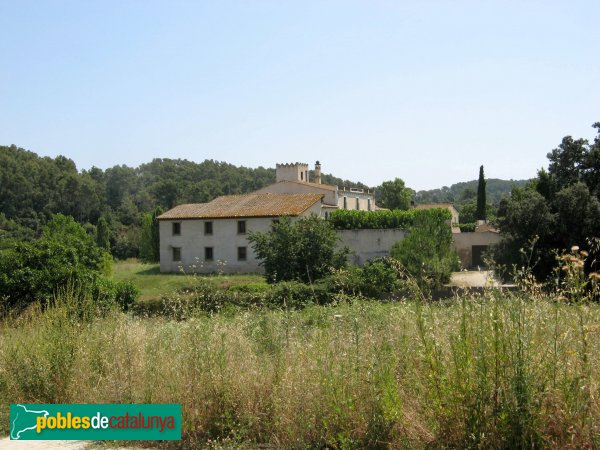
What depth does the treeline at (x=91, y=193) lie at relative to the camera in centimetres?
7081

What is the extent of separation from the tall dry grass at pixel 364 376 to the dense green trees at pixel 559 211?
796 inches

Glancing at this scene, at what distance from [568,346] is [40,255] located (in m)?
15.0

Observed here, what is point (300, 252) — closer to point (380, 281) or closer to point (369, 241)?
point (380, 281)

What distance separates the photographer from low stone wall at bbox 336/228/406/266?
4375 cm

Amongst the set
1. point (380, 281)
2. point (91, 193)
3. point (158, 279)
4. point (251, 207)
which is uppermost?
point (91, 193)

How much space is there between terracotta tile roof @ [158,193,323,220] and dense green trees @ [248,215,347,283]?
31.0ft

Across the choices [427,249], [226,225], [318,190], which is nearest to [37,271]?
[427,249]

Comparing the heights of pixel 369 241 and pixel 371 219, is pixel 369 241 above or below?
below

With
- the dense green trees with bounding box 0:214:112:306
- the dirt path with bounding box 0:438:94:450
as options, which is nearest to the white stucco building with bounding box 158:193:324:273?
the dense green trees with bounding box 0:214:112:306

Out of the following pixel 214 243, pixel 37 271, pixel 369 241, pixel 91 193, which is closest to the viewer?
pixel 37 271

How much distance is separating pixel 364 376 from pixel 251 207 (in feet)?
136

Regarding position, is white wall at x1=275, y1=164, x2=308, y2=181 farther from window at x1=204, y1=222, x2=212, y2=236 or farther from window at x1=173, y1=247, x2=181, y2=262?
window at x1=173, y1=247, x2=181, y2=262

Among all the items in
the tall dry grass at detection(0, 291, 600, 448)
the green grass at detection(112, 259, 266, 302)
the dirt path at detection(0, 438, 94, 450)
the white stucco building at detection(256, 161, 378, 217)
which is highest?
the white stucco building at detection(256, 161, 378, 217)

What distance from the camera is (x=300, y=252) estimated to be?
103 ft
